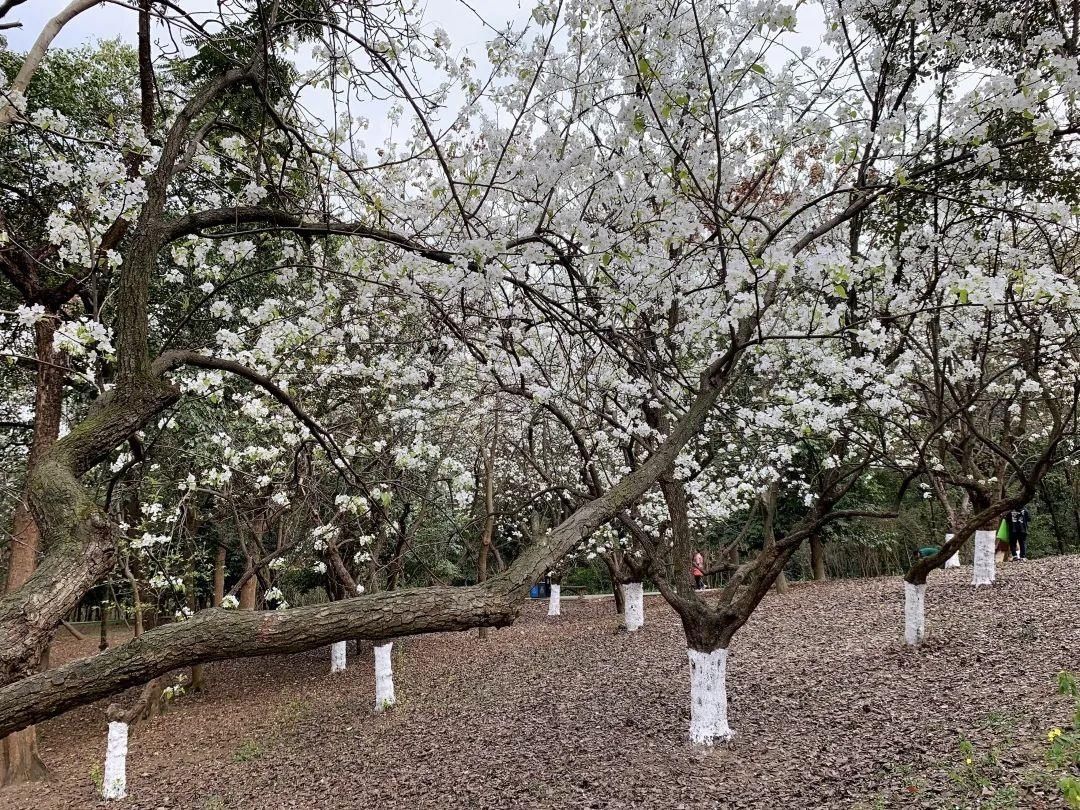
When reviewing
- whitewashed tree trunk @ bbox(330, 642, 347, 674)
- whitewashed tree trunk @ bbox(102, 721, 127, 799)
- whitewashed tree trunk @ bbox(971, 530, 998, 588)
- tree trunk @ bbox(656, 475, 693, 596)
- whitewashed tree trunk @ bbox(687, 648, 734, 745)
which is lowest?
whitewashed tree trunk @ bbox(330, 642, 347, 674)

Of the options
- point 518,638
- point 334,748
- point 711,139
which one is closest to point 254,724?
point 334,748

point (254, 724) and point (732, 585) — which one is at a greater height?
point (732, 585)

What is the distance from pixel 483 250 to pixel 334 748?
6.92m

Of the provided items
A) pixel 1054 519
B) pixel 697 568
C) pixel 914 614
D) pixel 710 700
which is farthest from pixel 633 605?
pixel 1054 519

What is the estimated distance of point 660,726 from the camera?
6.15m

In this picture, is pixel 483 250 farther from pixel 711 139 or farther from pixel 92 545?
pixel 711 139

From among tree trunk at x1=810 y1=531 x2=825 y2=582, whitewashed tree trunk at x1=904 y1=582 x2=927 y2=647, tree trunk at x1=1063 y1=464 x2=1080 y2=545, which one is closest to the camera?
whitewashed tree trunk at x1=904 y1=582 x2=927 y2=647

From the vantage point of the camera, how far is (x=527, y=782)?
5.50m

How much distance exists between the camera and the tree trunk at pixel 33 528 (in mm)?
5598

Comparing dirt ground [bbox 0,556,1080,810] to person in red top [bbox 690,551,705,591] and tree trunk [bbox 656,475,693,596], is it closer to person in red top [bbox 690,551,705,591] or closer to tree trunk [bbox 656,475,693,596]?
tree trunk [bbox 656,475,693,596]

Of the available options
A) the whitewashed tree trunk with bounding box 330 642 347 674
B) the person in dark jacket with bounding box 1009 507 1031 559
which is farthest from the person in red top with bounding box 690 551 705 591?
the whitewashed tree trunk with bounding box 330 642 347 674

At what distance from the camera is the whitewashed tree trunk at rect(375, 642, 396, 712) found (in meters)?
8.55

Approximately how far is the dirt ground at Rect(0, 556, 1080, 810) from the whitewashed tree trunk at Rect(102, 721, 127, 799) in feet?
0.54

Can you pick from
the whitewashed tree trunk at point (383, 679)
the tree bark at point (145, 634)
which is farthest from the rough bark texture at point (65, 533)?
the whitewashed tree trunk at point (383, 679)
